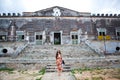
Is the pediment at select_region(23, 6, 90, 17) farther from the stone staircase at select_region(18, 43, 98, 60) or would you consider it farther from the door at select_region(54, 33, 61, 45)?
the stone staircase at select_region(18, 43, 98, 60)

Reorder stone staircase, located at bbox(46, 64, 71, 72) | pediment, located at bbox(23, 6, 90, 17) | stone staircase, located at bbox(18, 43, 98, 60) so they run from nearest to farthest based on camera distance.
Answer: stone staircase, located at bbox(46, 64, 71, 72) → stone staircase, located at bbox(18, 43, 98, 60) → pediment, located at bbox(23, 6, 90, 17)

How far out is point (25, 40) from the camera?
27.0 metres

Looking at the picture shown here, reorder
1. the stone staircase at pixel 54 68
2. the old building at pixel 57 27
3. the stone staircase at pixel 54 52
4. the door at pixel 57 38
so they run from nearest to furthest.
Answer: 1. the stone staircase at pixel 54 68
2. the stone staircase at pixel 54 52
3. the old building at pixel 57 27
4. the door at pixel 57 38

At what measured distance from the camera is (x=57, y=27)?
28.2 meters

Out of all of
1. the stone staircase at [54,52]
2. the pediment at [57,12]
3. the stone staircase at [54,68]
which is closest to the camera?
the stone staircase at [54,68]

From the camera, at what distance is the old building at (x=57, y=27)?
27.7 m

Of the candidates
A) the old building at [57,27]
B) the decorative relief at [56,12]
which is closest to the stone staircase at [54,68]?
the old building at [57,27]

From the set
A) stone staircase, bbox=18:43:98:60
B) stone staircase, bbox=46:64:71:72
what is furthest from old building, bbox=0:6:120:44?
stone staircase, bbox=46:64:71:72

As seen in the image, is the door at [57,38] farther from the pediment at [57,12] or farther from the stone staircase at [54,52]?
the stone staircase at [54,52]

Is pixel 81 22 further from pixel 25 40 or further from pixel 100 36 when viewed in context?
Answer: pixel 25 40

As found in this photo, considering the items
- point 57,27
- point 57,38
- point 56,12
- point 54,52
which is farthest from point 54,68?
point 56,12

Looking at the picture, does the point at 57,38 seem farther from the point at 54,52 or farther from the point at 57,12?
the point at 54,52

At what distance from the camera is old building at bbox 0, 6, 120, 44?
90.8ft

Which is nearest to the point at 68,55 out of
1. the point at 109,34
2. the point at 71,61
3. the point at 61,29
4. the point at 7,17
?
the point at 71,61
